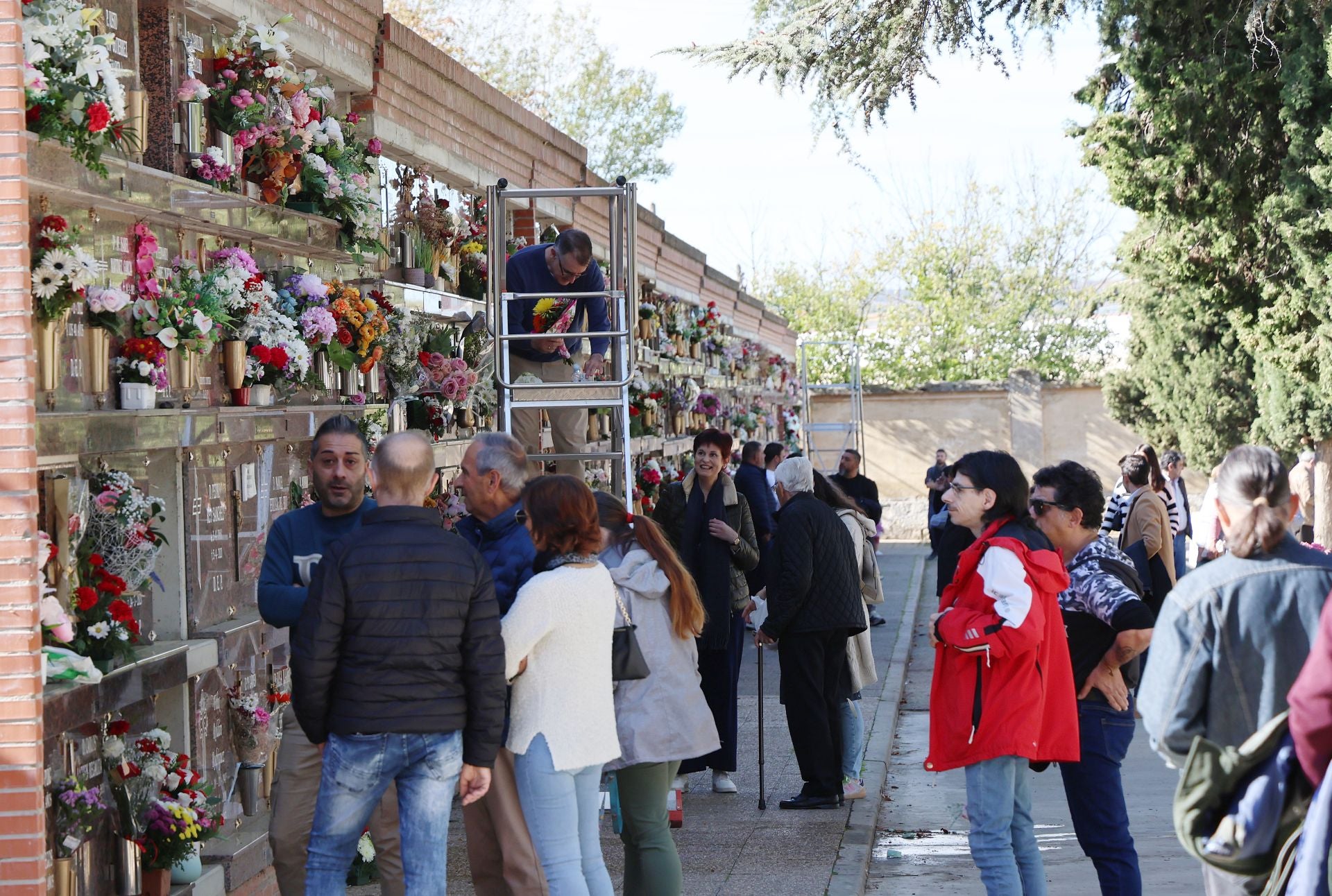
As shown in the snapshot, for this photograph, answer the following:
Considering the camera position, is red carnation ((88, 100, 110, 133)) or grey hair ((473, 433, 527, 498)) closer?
red carnation ((88, 100, 110, 133))

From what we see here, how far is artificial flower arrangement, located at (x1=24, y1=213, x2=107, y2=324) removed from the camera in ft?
14.1

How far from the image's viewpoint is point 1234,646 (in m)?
3.80

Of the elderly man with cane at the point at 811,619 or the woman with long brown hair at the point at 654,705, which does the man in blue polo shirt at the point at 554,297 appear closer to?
the elderly man with cane at the point at 811,619

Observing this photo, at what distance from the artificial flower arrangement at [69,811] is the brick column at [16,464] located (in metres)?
0.34

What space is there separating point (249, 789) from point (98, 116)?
9.54ft

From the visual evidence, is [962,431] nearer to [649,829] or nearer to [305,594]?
[649,829]

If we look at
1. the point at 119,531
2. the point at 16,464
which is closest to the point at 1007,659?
the point at 119,531

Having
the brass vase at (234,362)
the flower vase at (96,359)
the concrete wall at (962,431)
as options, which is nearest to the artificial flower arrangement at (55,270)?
the flower vase at (96,359)

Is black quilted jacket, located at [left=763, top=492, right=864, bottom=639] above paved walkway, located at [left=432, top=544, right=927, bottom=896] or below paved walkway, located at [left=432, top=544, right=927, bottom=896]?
above

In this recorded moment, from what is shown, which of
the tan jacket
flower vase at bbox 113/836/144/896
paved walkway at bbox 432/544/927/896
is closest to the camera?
flower vase at bbox 113/836/144/896

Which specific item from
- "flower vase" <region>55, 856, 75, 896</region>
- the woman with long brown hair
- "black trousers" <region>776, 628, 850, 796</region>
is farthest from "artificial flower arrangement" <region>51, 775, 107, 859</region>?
"black trousers" <region>776, 628, 850, 796</region>

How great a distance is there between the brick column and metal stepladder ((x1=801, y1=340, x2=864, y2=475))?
22504 millimetres

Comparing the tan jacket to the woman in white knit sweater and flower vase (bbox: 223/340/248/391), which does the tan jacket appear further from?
flower vase (bbox: 223/340/248/391)

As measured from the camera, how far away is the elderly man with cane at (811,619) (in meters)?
7.66
